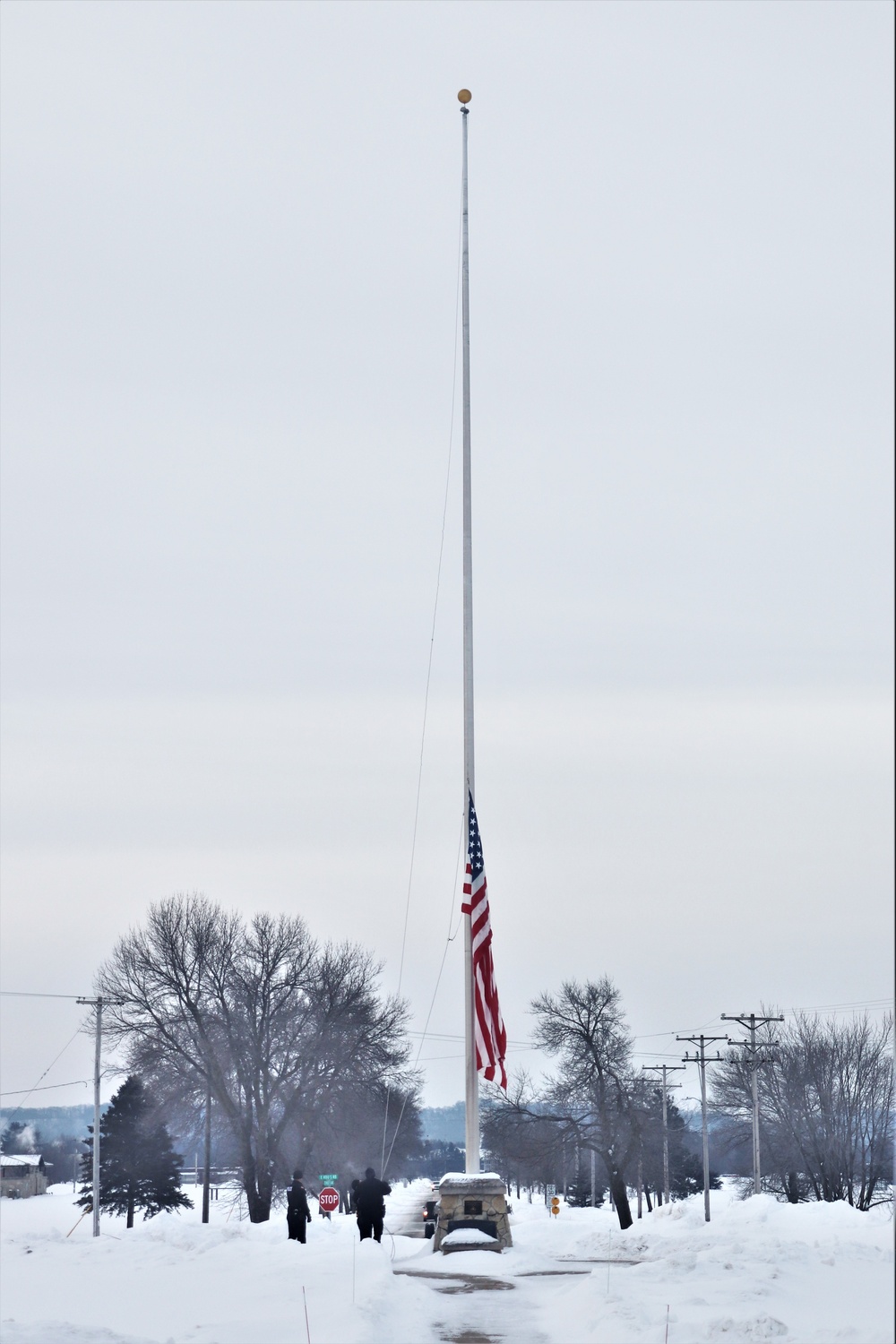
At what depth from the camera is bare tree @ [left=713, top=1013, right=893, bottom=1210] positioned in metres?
66.8

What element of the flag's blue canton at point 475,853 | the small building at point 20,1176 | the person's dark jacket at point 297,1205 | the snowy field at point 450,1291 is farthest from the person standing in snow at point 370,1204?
the small building at point 20,1176

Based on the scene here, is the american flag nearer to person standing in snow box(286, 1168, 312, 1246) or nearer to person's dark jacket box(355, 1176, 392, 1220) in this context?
person's dark jacket box(355, 1176, 392, 1220)

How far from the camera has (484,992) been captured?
2197 centimetres

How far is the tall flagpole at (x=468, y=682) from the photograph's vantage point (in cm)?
2238

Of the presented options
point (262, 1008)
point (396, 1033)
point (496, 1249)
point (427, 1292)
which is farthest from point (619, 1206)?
point (427, 1292)

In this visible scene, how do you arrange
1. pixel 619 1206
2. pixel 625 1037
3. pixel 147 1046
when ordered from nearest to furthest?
pixel 147 1046 < pixel 619 1206 < pixel 625 1037

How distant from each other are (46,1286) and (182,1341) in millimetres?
7615

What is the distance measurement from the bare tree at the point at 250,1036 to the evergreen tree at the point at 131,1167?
39.6 feet

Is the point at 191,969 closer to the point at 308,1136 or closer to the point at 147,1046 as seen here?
the point at 147,1046

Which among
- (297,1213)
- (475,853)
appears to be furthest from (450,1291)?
(475,853)

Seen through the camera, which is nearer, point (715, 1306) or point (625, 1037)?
point (715, 1306)

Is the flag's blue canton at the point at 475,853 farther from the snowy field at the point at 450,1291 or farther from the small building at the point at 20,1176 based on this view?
the small building at the point at 20,1176

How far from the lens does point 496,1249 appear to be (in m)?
20.5

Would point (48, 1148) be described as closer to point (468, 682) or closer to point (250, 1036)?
point (250, 1036)
